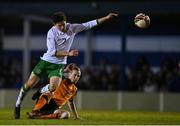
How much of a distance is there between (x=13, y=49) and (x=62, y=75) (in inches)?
676

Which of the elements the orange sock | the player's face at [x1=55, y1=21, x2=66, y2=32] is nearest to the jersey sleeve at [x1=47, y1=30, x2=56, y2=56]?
the player's face at [x1=55, y1=21, x2=66, y2=32]

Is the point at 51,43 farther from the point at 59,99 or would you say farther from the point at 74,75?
the point at 59,99

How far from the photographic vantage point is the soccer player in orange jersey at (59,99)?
16.5 meters

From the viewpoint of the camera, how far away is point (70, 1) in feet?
91.0

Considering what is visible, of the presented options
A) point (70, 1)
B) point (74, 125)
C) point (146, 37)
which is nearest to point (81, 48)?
point (146, 37)

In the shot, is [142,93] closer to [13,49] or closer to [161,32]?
[161,32]

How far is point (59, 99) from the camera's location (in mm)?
16688

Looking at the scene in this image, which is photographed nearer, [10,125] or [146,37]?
[10,125]

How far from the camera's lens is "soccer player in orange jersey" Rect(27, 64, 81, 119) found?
54.1 ft

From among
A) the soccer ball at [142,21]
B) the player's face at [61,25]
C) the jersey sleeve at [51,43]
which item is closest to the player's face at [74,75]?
the jersey sleeve at [51,43]

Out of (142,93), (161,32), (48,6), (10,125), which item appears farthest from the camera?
(161,32)

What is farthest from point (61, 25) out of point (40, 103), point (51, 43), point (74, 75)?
point (40, 103)

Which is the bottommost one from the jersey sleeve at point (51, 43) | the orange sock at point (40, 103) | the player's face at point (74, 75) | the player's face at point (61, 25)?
the orange sock at point (40, 103)

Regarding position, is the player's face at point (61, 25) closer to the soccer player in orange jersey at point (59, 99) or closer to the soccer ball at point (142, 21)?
the soccer player in orange jersey at point (59, 99)
